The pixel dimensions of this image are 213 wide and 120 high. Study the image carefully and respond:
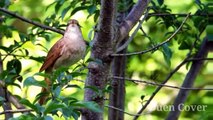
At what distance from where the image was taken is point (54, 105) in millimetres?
1843

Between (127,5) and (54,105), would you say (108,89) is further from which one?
(127,5)

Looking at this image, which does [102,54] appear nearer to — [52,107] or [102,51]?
[102,51]

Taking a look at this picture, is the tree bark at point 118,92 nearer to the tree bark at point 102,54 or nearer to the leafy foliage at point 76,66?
the leafy foliage at point 76,66

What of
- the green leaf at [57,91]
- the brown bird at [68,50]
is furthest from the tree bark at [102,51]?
the green leaf at [57,91]

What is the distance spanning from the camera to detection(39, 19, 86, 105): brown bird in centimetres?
260

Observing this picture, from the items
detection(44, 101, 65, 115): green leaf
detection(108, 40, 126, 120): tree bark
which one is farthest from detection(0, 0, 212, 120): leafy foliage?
detection(108, 40, 126, 120): tree bark

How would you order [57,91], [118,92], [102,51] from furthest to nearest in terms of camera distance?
[118,92], [102,51], [57,91]

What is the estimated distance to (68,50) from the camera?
8.64ft

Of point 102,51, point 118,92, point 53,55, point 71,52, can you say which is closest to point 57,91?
point 102,51

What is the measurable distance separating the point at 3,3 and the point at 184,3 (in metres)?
1.80

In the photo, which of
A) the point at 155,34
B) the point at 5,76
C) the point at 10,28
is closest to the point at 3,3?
the point at 10,28

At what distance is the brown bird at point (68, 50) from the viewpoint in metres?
2.60

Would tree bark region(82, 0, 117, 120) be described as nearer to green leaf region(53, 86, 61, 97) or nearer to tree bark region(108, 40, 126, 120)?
green leaf region(53, 86, 61, 97)

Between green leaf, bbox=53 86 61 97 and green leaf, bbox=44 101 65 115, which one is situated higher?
green leaf, bbox=53 86 61 97
